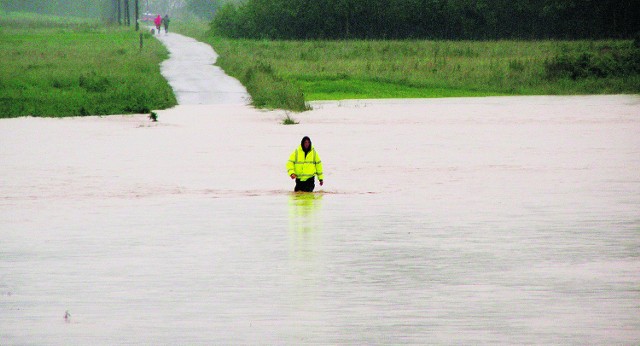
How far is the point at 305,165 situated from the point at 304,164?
0.09 feet

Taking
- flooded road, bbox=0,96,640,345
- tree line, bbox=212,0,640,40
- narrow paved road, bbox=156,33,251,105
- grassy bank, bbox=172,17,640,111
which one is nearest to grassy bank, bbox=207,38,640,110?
grassy bank, bbox=172,17,640,111

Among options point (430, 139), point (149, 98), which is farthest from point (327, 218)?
point (149, 98)

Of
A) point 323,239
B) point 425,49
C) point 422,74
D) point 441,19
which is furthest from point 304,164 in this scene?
point 441,19

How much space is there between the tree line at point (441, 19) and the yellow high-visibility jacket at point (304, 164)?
219 ft

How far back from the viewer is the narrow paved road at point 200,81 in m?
37.9

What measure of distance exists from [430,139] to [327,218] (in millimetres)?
11824

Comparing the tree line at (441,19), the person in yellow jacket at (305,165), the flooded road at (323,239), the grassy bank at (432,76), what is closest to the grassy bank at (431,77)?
the grassy bank at (432,76)

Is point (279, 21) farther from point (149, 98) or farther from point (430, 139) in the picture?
point (430, 139)

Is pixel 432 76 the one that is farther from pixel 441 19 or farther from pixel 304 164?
pixel 441 19

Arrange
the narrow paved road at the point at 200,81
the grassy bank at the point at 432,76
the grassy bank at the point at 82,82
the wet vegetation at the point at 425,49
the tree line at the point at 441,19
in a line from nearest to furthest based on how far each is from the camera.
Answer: the grassy bank at the point at 82,82, the narrow paved road at the point at 200,81, the grassy bank at the point at 432,76, the wet vegetation at the point at 425,49, the tree line at the point at 441,19

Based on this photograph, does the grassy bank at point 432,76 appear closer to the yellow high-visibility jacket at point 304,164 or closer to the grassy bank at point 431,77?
the grassy bank at point 431,77

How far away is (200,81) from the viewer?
43719mm

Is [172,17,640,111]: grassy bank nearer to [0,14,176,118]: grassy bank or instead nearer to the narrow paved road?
the narrow paved road

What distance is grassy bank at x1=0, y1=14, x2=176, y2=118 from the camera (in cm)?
3438
